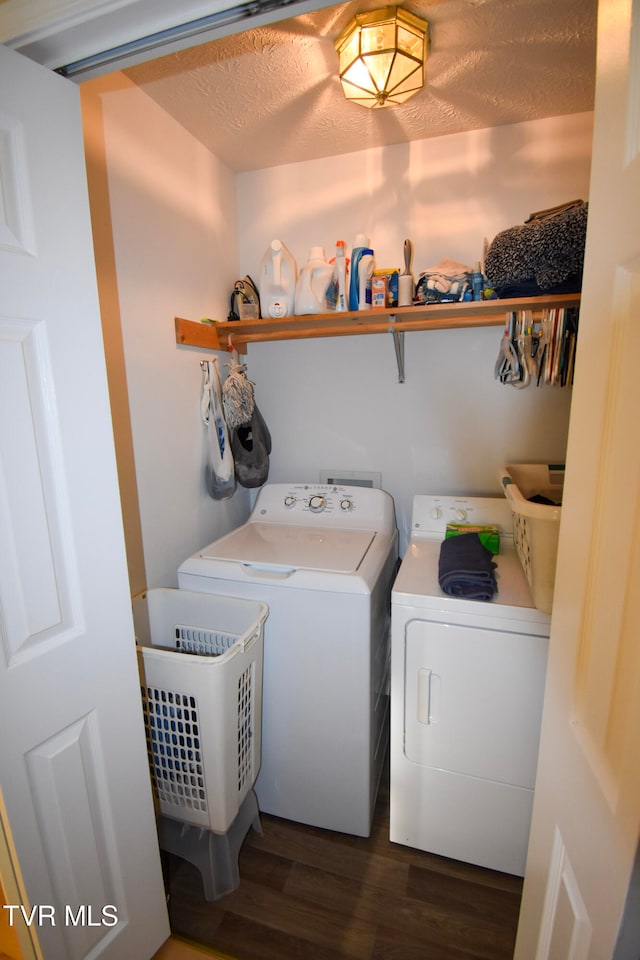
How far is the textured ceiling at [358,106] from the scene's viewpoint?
1.23 m

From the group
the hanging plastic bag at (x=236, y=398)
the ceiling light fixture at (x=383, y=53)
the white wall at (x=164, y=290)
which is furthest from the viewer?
the hanging plastic bag at (x=236, y=398)

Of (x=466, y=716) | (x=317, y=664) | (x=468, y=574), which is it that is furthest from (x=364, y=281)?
(x=466, y=716)

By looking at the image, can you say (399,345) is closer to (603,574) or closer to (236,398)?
(236,398)

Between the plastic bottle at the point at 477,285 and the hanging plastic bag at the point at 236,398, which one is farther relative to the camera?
the hanging plastic bag at the point at 236,398

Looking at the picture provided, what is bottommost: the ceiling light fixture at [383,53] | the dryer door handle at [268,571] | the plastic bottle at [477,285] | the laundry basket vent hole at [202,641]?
the laundry basket vent hole at [202,641]

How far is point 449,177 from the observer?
72.5 inches

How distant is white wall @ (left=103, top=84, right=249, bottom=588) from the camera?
4.88ft

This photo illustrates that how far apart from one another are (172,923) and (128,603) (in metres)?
1.10

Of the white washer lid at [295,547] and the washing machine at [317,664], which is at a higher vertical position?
the white washer lid at [295,547]

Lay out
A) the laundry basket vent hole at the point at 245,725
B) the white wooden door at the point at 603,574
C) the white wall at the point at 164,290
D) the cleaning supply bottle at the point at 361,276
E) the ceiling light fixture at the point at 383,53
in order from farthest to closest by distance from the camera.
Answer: the cleaning supply bottle at the point at 361,276
the white wall at the point at 164,290
the laundry basket vent hole at the point at 245,725
the ceiling light fixture at the point at 383,53
the white wooden door at the point at 603,574

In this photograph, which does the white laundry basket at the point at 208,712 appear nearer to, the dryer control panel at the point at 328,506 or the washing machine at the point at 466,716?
the washing machine at the point at 466,716

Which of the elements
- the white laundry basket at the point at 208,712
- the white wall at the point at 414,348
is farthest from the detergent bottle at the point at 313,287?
the white laundry basket at the point at 208,712

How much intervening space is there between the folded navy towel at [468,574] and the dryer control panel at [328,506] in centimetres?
48

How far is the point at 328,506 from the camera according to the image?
199 cm
